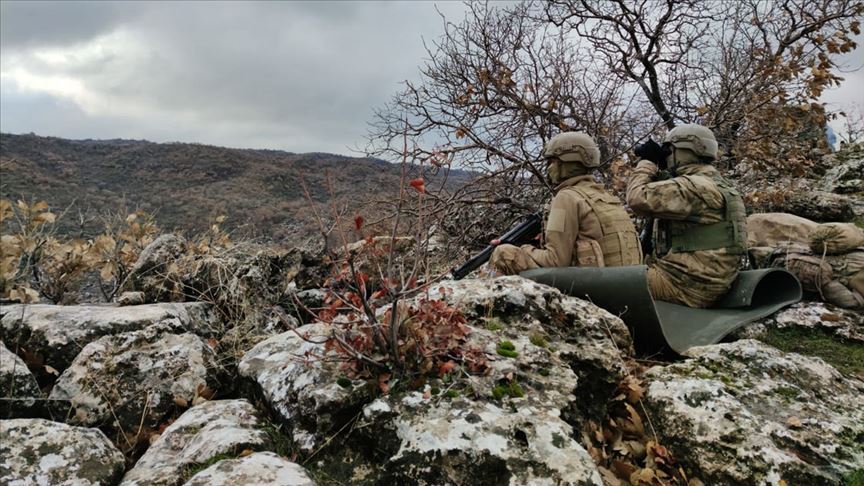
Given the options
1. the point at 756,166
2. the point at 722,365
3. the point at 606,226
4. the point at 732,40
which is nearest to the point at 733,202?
the point at 606,226

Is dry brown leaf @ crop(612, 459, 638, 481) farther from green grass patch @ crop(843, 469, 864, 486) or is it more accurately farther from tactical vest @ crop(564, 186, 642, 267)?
tactical vest @ crop(564, 186, 642, 267)

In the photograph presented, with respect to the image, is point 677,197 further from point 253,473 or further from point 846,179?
point 846,179

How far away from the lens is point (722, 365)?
108 inches

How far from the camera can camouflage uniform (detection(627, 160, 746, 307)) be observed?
432cm

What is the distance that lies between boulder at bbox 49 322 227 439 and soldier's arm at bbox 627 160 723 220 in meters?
3.56

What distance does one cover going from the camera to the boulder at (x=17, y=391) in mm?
2641

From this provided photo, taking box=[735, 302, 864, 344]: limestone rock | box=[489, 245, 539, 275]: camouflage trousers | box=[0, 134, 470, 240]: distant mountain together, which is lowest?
box=[735, 302, 864, 344]: limestone rock

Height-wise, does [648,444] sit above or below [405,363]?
below

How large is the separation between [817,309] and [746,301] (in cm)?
55

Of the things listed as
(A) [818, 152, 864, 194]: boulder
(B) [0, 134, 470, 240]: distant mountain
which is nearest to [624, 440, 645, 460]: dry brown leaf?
(A) [818, 152, 864, 194]: boulder

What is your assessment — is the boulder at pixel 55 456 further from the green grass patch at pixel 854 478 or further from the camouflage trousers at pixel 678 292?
the camouflage trousers at pixel 678 292

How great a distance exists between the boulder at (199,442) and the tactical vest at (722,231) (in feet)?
12.7

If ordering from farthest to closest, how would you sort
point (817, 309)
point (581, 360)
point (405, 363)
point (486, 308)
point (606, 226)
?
point (817, 309) → point (606, 226) → point (486, 308) → point (581, 360) → point (405, 363)

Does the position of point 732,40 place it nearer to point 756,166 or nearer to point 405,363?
point 756,166
